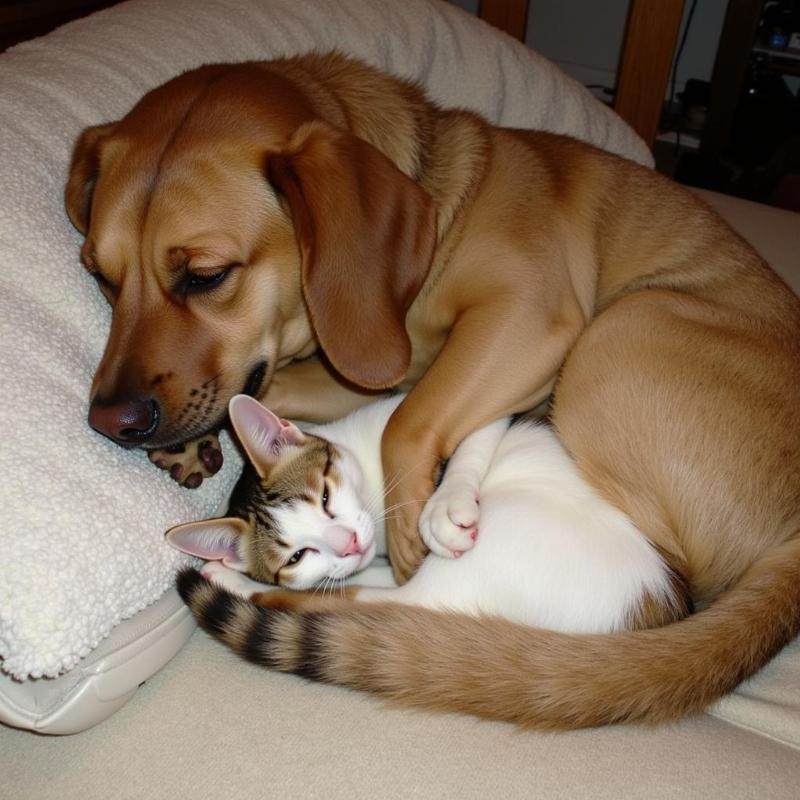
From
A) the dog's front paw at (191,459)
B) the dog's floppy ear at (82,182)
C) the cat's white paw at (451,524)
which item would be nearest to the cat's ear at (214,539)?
the dog's front paw at (191,459)

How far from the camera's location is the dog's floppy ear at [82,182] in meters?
1.65

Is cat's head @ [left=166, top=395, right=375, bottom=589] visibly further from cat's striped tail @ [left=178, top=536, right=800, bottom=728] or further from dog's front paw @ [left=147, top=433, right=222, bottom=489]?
cat's striped tail @ [left=178, top=536, right=800, bottom=728]

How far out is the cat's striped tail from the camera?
1.26m

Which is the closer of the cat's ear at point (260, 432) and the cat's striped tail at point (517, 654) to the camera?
the cat's striped tail at point (517, 654)

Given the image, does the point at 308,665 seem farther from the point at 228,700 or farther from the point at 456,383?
the point at 456,383

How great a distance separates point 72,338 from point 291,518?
57cm

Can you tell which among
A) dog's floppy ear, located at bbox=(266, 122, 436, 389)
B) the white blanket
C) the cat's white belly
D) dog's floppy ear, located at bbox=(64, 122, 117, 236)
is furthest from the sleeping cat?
dog's floppy ear, located at bbox=(64, 122, 117, 236)

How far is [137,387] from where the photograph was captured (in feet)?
4.63

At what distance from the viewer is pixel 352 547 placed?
1.73 m

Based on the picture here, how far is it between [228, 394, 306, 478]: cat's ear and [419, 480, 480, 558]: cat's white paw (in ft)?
1.25

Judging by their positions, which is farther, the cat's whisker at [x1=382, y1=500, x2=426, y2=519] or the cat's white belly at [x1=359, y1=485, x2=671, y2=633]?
the cat's whisker at [x1=382, y1=500, x2=426, y2=519]

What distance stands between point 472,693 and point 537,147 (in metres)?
1.38

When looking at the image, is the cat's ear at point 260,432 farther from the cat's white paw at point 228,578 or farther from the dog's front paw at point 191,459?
the cat's white paw at point 228,578

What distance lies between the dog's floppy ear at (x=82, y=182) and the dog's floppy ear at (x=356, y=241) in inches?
15.6
